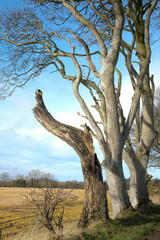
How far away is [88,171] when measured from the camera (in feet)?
20.3

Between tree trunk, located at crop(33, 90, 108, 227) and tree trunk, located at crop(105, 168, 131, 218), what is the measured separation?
31.4 inches

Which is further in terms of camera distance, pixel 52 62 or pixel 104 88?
pixel 52 62

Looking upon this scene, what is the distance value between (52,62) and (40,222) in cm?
782

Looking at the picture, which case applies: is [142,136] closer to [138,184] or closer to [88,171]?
[138,184]

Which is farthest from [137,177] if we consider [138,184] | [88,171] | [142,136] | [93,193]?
[88,171]

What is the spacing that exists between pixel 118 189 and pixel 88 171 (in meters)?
1.49

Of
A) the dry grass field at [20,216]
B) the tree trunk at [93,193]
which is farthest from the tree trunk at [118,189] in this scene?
the dry grass field at [20,216]

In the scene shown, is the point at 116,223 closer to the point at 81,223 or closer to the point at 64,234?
the point at 81,223

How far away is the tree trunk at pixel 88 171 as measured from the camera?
6.09 m

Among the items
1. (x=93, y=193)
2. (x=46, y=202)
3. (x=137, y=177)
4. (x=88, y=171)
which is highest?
(x=88, y=171)

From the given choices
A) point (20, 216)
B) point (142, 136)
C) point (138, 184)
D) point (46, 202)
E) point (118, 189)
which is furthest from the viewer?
point (20, 216)

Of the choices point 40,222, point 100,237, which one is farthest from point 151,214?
point 40,222

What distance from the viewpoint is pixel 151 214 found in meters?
7.93

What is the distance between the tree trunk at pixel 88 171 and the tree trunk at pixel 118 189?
80 centimetres
